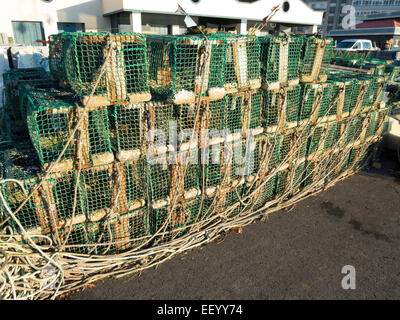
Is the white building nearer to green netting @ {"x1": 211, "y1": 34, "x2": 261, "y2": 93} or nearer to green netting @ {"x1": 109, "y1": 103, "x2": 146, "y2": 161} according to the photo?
green netting @ {"x1": 211, "y1": 34, "x2": 261, "y2": 93}

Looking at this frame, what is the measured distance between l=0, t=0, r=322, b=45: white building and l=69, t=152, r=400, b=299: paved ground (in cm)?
1361

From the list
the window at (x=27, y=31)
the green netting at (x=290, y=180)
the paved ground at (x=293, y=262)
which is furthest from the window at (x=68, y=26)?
the paved ground at (x=293, y=262)

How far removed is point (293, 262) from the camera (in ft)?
13.5

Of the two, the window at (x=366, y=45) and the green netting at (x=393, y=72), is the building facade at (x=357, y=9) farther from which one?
the green netting at (x=393, y=72)

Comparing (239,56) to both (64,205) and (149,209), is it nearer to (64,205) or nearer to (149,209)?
(149,209)

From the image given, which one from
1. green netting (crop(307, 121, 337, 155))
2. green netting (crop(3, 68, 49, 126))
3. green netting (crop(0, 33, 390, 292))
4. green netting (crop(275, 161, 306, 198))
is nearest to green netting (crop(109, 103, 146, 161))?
green netting (crop(0, 33, 390, 292))

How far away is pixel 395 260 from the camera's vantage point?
13.7ft

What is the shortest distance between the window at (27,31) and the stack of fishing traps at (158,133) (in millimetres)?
15864

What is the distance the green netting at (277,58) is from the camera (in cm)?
438

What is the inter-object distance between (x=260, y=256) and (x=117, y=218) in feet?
6.89

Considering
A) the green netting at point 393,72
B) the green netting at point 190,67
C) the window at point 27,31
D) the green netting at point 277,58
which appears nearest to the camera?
the green netting at point 190,67

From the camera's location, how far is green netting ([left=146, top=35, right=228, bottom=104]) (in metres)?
3.59

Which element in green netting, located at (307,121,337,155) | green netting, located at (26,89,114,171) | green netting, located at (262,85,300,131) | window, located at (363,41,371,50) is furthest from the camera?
window, located at (363,41,371,50)

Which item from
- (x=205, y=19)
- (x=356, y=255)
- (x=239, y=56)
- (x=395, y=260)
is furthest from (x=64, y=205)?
(x=205, y=19)
